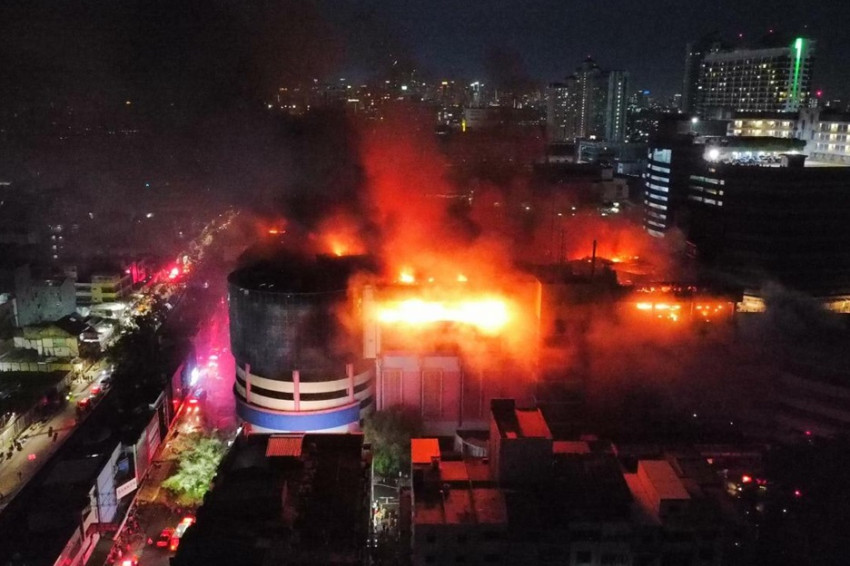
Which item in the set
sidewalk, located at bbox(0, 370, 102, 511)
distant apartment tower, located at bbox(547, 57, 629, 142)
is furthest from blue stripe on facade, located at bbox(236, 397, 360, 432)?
distant apartment tower, located at bbox(547, 57, 629, 142)

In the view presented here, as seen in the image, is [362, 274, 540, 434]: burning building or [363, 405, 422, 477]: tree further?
[362, 274, 540, 434]: burning building

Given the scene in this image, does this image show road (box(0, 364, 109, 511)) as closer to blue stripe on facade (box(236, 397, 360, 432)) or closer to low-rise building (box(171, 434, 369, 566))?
blue stripe on facade (box(236, 397, 360, 432))

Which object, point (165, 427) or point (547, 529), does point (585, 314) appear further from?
point (165, 427)

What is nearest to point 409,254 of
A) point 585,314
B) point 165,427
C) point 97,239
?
point 585,314

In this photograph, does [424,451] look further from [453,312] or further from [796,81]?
[796,81]

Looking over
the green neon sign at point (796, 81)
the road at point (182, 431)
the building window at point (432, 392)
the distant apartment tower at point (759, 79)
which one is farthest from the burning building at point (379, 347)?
the green neon sign at point (796, 81)

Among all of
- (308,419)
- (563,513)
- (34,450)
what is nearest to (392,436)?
(308,419)

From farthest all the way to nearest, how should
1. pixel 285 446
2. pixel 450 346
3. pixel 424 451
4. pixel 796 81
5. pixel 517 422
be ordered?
pixel 796 81 → pixel 450 346 → pixel 424 451 → pixel 285 446 → pixel 517 422
